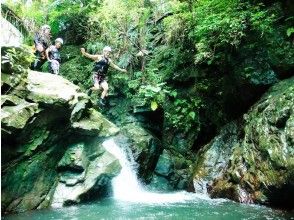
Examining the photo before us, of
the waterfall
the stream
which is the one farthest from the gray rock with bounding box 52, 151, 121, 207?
the waterfall

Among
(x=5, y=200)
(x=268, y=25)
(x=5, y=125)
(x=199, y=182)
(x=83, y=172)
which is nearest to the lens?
(x=5, y=125)

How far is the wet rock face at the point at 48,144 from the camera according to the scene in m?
9.01

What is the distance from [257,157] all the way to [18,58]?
7009 millimetres

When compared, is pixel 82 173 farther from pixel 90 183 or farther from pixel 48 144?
pixel 48 144

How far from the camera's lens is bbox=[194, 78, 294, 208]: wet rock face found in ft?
29.5

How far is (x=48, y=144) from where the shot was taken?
10047mm

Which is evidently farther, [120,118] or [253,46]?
[120,118]

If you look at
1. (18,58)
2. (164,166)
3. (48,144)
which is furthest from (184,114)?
(18,58)

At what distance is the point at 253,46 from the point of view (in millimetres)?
11922

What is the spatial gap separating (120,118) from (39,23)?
5995 millimetres

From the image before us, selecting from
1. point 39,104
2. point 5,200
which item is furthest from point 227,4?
point 5,200

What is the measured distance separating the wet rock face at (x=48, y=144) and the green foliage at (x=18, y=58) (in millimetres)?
161

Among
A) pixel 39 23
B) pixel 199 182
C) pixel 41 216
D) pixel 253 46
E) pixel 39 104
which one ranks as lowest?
pixel 41 216

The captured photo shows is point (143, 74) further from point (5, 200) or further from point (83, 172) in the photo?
point (5, 200)
